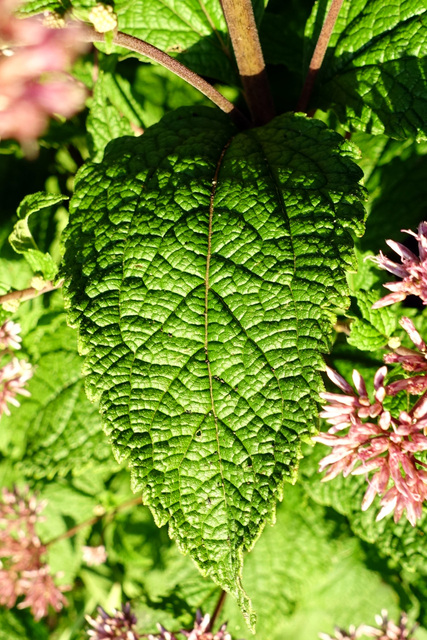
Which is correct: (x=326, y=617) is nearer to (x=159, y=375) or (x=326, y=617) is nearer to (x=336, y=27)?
(x=159, y=375)

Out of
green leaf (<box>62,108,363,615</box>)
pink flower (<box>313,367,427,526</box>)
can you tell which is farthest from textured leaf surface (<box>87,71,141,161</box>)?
pink flower (<box>313,367,427,526</box>)

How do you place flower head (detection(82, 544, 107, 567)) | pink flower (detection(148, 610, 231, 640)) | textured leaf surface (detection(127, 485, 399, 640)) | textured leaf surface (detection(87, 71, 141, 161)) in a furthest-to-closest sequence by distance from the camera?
flower head (detection(82, 544, 107, 567))
textured leaf surface (detection(127, 485, 399, 640))
textured leaf surface (detection(87, 71, 141, 161))
pink flower (detection(148, 610, 231, 640))

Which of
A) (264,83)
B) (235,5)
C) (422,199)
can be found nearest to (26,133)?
(235,5)

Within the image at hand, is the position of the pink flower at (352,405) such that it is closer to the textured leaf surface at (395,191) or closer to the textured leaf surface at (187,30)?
the textured leaf surface at (395,191)

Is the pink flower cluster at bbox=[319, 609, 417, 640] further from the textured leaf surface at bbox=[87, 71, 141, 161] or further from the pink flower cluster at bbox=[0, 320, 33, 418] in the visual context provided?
the textured leaf surface at bbox=[87, 71, 141, 161]

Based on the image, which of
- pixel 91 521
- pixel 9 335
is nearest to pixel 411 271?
pixel 9 335

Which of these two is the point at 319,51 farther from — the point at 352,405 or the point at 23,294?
the point at 23,294

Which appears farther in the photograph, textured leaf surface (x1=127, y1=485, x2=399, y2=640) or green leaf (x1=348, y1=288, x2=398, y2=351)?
textured leaf surface (x1=127, y1=485, x2=399, y2=640)
